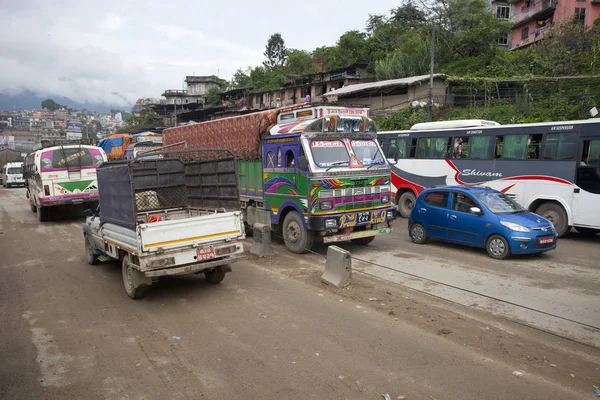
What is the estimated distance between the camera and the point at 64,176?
1588 centimetres

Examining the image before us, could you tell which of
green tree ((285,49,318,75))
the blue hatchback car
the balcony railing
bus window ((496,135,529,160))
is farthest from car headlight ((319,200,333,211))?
green tree ((285,49,318,75))

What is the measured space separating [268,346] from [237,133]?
8.64 meters

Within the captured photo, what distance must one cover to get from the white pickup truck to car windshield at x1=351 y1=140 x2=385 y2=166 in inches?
146

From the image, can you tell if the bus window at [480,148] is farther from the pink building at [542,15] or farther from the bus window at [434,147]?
the pink building at [542,15]

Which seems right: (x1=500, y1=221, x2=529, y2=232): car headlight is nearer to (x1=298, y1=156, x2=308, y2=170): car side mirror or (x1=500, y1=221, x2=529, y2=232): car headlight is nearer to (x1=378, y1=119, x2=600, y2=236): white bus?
(x1=378, y1=119, x2=600, y2=236): white bus

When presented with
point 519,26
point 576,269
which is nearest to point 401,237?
point 576,269

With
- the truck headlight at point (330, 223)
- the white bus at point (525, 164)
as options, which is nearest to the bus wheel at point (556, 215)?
the white bus at point (525, 164)

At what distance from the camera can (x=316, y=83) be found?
51156mm

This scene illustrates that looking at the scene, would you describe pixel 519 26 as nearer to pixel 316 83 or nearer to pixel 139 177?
pixel 316 83

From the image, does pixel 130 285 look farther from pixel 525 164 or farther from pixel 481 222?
pixel 525 164

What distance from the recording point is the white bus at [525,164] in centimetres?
1177

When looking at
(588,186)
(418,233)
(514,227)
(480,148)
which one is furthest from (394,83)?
(514,227)

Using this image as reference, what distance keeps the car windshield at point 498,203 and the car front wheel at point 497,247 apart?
2.12 feet

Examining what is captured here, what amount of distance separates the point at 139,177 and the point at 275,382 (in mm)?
5700
